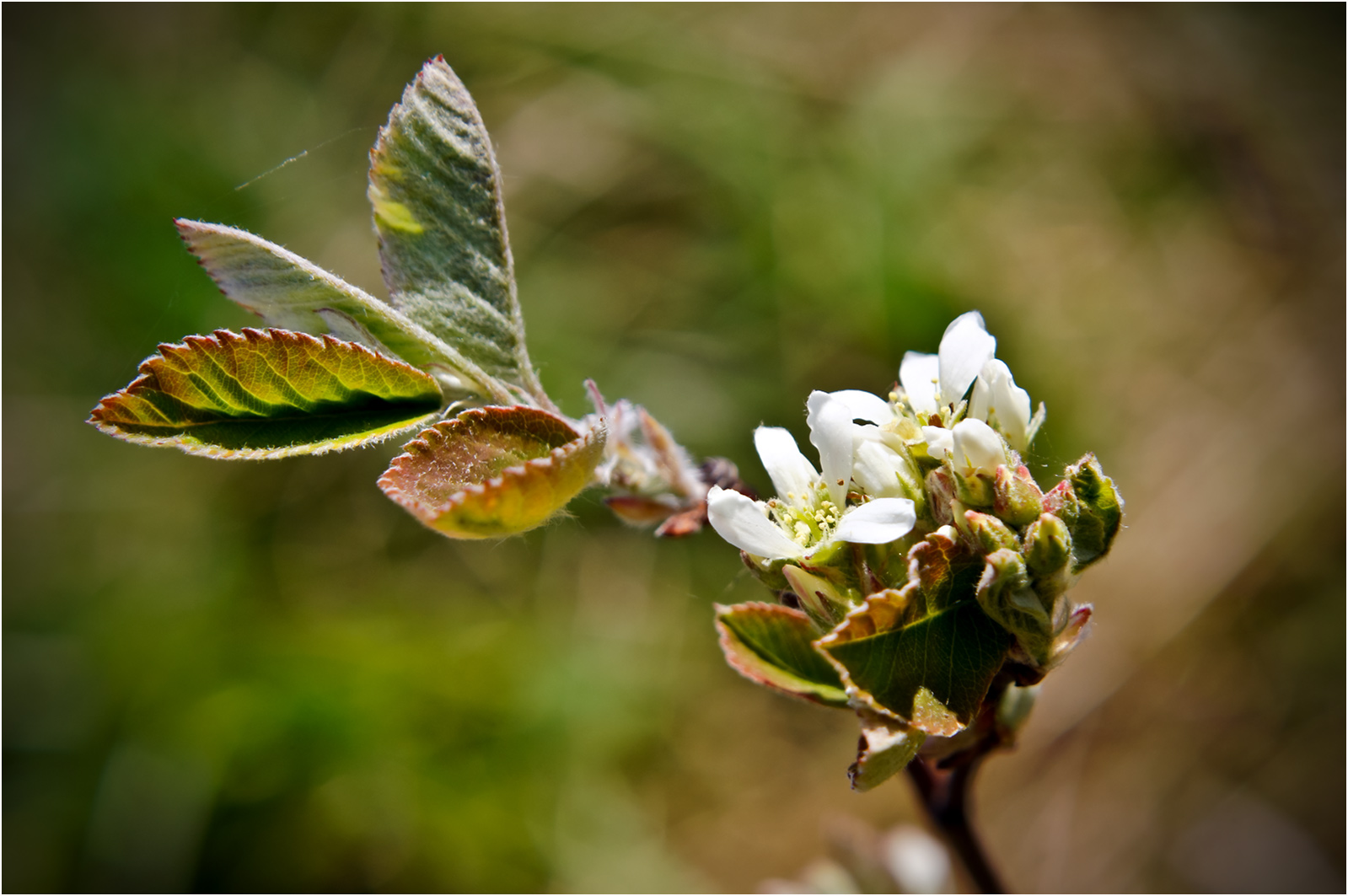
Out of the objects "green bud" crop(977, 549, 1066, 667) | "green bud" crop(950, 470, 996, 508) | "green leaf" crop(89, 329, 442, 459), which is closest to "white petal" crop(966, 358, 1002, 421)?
"green bud" crop(950, 470, 996, 508)

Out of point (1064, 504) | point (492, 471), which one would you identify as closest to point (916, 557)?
point (1064, 504)

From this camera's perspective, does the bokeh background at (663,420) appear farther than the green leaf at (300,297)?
Yes

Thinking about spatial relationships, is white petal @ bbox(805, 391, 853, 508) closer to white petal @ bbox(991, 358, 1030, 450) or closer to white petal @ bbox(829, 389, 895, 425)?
white petal @ bbox(829, 389, 895, 425)

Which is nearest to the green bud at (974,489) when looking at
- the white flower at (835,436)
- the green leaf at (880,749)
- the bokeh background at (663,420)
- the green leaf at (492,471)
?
the white flower at (835,436)

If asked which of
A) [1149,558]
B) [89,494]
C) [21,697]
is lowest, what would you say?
[21,697]

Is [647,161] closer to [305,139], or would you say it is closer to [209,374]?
[305,139]

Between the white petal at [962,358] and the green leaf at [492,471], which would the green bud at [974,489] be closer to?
the white petal at [962,358]

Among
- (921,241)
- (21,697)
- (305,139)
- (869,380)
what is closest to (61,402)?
(21,697)
